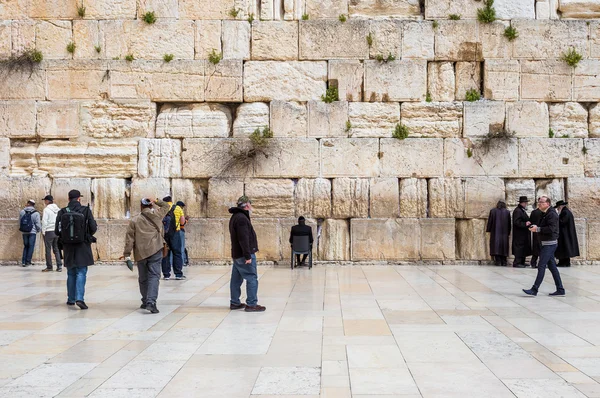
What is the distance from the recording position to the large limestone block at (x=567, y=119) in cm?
1403

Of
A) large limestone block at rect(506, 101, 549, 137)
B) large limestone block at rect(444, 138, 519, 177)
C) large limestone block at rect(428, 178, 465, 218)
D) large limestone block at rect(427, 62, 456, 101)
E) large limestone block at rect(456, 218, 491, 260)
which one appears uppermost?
large limestone block at rect(427, 62, 456, 101)

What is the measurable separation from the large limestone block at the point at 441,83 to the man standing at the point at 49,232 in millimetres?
8170

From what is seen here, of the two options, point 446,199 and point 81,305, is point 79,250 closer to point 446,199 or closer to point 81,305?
point 81,305

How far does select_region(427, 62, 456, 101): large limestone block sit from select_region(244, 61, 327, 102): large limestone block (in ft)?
7.53

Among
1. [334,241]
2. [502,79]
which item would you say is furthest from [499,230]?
[334,241]

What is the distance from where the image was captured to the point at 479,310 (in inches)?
322

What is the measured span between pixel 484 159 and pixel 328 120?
342 cm

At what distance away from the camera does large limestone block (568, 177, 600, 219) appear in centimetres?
1388

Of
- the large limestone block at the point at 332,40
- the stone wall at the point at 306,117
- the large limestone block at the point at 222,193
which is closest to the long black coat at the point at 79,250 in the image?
the stone wall at the point at 306,117

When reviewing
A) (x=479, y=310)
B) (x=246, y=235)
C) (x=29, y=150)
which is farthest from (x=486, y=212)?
(x=29, y=150)

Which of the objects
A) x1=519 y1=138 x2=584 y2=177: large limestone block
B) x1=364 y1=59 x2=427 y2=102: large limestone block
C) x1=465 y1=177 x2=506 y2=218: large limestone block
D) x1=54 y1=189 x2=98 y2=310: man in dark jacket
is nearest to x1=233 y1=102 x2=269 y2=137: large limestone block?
x1=364 y1=59 x2=427 y2=102: large limestone block

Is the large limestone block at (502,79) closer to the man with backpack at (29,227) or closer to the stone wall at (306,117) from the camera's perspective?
the stone wall at (306,117)

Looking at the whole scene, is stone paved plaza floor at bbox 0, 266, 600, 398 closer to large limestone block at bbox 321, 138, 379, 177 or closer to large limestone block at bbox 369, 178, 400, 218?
large limestone block at bbox 369, 178, 400, 218

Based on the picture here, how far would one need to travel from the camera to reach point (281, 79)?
14.0 metres
